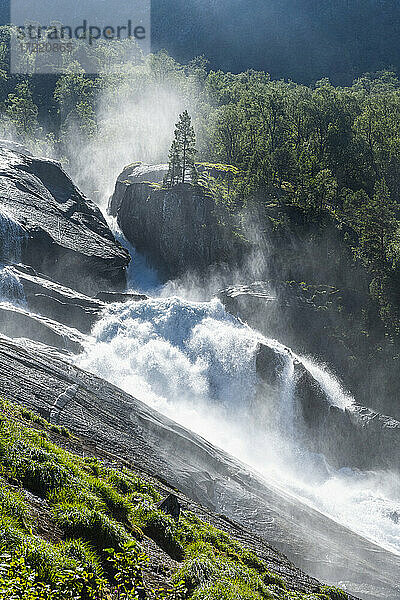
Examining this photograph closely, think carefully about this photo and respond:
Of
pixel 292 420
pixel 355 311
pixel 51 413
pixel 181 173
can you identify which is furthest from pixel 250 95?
pixel 51 413

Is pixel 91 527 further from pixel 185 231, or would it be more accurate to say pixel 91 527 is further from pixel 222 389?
pixel 185 231

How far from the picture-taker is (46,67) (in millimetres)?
130125

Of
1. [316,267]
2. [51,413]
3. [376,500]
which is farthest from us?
[316,267]

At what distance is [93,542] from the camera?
26.5 ft

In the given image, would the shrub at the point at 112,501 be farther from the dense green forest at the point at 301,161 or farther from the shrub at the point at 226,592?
the dense green forest at the point at 301,161

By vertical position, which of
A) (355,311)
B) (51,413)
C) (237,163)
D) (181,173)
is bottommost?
(51,413)

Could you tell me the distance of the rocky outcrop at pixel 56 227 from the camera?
4250 cm

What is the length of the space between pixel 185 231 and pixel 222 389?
23.1 metres

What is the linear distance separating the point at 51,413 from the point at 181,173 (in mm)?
44182

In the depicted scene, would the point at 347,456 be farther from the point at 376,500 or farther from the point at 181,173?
the point at 181,173

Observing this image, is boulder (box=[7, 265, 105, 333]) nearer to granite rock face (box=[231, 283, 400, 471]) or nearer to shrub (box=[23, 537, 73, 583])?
granite rock face (box=[231, 283, 400, 471])

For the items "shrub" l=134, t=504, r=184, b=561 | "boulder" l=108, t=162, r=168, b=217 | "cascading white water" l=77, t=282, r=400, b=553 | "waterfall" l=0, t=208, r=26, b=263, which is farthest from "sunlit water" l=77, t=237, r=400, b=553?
"boulder" l=108, t=162, r=168, b=217

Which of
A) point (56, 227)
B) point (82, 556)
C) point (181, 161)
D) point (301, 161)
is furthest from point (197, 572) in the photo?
point (301, 161)

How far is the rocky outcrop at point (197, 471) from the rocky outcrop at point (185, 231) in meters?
31.6
